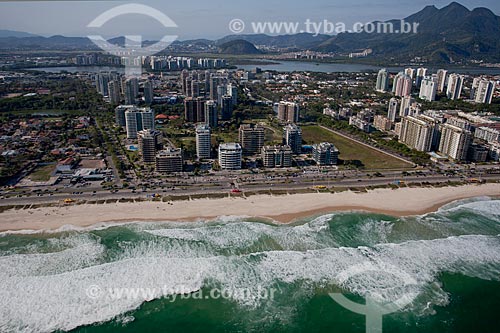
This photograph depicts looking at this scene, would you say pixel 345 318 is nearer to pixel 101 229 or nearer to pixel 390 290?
pixel 390 290

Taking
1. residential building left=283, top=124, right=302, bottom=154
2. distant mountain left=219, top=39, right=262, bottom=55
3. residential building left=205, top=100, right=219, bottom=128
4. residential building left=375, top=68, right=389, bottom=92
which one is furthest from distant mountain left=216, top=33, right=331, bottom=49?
residential building left=283, top=124, right=302, bottom=154

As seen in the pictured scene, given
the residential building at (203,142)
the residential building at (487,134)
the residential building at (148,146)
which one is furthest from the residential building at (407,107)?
the residential building at (148,146)

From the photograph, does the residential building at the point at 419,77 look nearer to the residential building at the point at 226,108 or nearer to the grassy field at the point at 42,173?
the residential building at the point at 226,108

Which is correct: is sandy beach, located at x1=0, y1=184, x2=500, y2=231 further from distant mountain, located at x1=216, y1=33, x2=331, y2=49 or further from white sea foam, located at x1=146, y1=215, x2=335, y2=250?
distant mountain, located at x1=216, y1=33, x2=331, y2=49

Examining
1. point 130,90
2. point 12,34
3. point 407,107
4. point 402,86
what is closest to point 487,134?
point 407,107

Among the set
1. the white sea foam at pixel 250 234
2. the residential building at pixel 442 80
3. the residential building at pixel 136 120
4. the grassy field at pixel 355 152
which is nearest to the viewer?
the white sea foam at pixel 250 234

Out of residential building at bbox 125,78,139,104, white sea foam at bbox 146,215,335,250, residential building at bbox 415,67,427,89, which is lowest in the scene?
white sea foam at bbox 146,215,335,250
